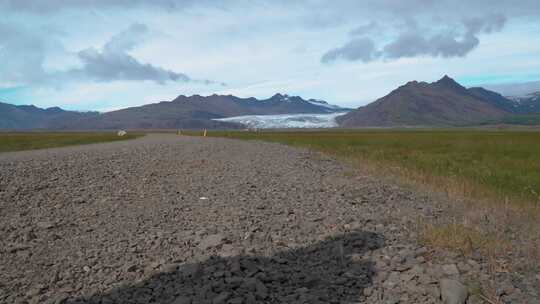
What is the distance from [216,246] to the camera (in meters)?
9.41

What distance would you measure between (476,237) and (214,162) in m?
15.8

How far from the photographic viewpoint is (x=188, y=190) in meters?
15.7

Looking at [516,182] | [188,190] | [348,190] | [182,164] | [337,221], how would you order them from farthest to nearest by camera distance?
[516,182]
[182,164]
[348,190]
[188,190]
[337,221]

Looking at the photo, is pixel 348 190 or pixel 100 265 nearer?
pixel 100 265

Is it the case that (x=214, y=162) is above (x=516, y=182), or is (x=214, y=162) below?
above

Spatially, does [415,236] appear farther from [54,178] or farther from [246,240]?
[54,178]

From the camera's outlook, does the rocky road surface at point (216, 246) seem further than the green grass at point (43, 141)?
No

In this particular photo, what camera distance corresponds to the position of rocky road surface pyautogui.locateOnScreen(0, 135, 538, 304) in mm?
7477

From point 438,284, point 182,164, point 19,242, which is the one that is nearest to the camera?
point 438,284

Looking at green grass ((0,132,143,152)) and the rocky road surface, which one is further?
green grass ((0,132,143,152))

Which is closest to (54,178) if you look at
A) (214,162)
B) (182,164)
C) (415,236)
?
(182,164)

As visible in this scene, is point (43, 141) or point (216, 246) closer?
point (216, 246)

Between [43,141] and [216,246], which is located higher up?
[216,246]

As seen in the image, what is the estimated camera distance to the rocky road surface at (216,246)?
24.5 feet
